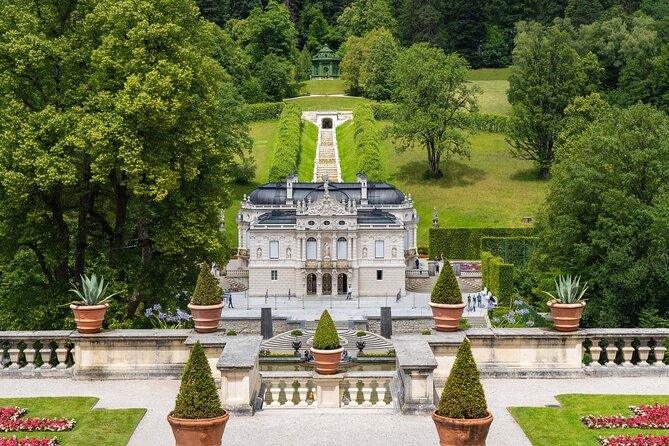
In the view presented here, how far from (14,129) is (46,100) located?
1.76m

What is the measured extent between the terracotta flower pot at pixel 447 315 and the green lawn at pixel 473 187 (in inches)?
2426

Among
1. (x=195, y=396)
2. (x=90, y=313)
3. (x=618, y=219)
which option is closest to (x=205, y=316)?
(x=90, y=313)

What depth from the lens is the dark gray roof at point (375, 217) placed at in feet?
248

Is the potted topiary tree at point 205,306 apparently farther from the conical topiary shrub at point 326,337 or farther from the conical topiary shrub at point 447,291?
the conical topiary shrub at point 447,291

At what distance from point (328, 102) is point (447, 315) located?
397ft

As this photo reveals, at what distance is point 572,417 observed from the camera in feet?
68.9

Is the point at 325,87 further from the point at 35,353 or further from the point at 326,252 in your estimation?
the point at 35,353

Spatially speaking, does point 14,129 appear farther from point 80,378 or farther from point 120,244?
point 80,378

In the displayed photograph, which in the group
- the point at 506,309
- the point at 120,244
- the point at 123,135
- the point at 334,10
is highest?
the point at 334,10

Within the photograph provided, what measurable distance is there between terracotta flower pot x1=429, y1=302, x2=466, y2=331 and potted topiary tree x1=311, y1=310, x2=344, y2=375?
3184mm

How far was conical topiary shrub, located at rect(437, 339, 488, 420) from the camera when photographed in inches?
685

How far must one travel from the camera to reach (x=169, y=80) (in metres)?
33.3

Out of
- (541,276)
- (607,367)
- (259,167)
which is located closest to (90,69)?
(607,367)

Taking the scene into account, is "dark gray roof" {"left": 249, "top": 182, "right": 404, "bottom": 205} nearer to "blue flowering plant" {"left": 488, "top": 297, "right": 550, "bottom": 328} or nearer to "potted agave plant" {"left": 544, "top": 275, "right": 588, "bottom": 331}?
"blue flowering plant" {"left": 488, "top": 297, "right": 550, "bottom": 328}
